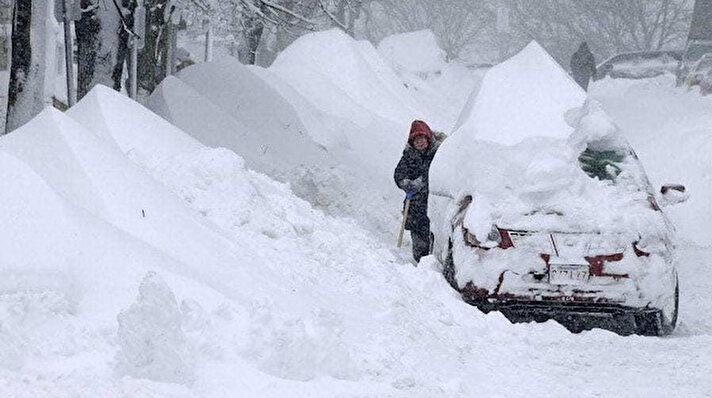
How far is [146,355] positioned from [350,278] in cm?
304

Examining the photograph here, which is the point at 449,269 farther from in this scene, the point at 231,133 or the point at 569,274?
the point at 231,133

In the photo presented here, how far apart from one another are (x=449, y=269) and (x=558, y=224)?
3.29 feet

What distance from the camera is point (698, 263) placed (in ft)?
35.6

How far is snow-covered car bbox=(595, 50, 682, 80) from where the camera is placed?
29859 mm

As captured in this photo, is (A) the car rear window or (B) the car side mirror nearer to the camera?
(A) the car rear window

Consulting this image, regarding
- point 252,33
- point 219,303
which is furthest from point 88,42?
point 219,303

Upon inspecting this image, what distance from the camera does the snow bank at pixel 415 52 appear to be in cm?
2341

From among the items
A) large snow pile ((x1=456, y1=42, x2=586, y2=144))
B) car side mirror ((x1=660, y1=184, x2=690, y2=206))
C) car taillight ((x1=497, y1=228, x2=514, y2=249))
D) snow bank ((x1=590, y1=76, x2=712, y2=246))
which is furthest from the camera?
snow bank ((x1=590, y1=76, x2=712, y2=246))

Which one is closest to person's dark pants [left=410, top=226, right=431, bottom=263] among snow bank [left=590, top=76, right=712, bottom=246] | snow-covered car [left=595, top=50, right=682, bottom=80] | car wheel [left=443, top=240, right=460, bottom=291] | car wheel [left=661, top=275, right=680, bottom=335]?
car wheel [left=443, top=240, right=460, bottom=291]

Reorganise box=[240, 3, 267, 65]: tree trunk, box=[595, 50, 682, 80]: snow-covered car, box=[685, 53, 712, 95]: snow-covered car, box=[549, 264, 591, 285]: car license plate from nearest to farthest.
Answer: box=[549, 264, 591, 285]: car license plate → box=[240, 3, 267, 65]: tree trunk → box=[685, 53, 712, 95]: snow-covered car → box=[595, 50, 682, 80]: snow-covered car

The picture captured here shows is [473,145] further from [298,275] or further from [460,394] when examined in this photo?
[460,394]

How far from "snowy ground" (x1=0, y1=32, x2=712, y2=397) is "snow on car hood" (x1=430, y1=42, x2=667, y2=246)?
→ 2.28ft

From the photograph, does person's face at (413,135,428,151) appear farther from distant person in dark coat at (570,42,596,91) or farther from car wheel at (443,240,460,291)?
distant person in dark coat at (570,42,596,91)

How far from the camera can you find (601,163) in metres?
7.82
